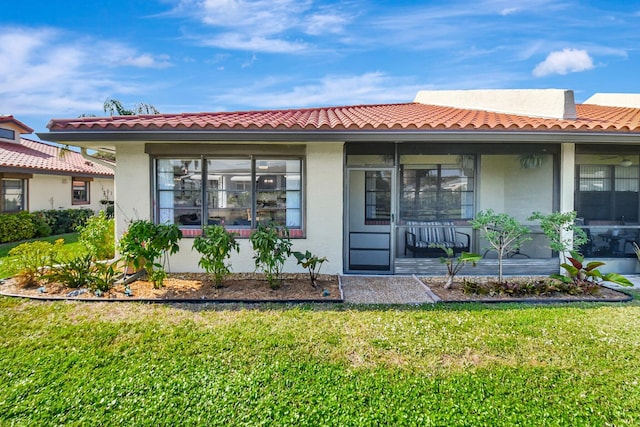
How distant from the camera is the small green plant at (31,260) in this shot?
6.55 m

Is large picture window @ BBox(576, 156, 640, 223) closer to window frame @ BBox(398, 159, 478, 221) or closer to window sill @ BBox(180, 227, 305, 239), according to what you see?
window frame @ BBox(398, 159, 478, 221)

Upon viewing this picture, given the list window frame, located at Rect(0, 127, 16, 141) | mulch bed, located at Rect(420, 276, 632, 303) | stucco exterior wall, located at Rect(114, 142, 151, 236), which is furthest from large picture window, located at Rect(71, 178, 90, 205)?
mulch bed, located at Rect(420, 276, 632, 303)

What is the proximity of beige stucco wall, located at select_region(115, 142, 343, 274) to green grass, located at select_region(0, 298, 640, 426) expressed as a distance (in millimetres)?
2231

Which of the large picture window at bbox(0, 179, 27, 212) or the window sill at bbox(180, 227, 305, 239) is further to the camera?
the large picture window at bbox(0, 179, 27, 212)

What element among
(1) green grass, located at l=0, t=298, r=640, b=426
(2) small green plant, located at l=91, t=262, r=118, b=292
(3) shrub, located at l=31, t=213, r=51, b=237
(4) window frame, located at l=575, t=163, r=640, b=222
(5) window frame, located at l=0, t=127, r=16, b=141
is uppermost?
(5) window frame, located at l=0, t=127, r=16, b=141

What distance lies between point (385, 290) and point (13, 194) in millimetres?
17300

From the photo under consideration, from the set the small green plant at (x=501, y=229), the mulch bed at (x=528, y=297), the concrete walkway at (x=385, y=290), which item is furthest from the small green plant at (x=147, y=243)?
the small green plant at (x=501, y=229)

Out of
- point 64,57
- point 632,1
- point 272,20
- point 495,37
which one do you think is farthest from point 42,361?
point 632,1

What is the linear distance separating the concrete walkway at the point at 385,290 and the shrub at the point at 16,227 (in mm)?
13381

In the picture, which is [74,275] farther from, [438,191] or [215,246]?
[438,191]

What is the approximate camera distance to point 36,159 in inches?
671

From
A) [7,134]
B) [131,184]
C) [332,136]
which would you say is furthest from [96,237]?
[7,134]

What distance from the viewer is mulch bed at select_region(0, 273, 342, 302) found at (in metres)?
5.87

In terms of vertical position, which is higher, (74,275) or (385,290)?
(74,275)
